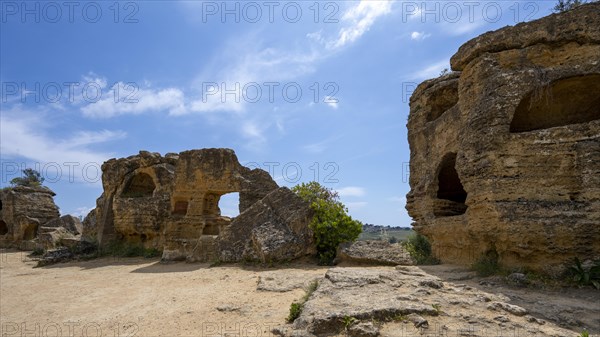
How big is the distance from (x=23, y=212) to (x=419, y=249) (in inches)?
946

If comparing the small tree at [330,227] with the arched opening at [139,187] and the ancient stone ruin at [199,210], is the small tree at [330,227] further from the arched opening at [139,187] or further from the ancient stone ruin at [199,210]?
the arched opening at [139,187]

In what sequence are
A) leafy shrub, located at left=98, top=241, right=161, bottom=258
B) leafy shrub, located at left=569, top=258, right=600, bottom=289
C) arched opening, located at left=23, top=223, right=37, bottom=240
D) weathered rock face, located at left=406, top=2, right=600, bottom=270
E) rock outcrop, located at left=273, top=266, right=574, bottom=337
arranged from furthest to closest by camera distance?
arched opening, located at left=23, top=223, right=37, bottom=240 → leafy shrub, located at left=98, top=241, right=161, bottom=258 → weathered rock face, located at left=406, top=2, right=600, bottom=270 → leafy shrub, located at left=569, top=258, right=600, bottom=289 → rock outcrop, located at left=273, top=266, right=574, bottom=337

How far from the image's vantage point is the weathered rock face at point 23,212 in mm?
22578

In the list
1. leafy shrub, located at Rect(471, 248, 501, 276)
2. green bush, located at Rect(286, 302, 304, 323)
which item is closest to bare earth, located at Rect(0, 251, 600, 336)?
green bush, located at Rect(286, 302, 304, 323)

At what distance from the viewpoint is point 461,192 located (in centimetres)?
1157

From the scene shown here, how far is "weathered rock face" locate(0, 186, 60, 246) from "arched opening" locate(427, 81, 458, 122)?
80.6 ft

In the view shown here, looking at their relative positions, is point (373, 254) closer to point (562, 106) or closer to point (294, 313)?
point (294, 313)

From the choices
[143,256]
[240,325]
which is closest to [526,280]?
[240,325]

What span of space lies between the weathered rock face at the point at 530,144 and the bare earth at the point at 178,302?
96 centimetres

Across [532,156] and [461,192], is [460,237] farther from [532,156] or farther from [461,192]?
[461,192]

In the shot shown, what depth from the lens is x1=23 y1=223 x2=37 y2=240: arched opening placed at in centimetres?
2308

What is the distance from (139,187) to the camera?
18.0m

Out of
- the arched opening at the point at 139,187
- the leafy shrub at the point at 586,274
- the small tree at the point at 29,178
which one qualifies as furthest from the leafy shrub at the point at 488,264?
the small tree at the point at 29,178

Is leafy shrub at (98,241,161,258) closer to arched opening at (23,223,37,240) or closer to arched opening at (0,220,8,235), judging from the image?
arched opening at (23,223,37,240)
